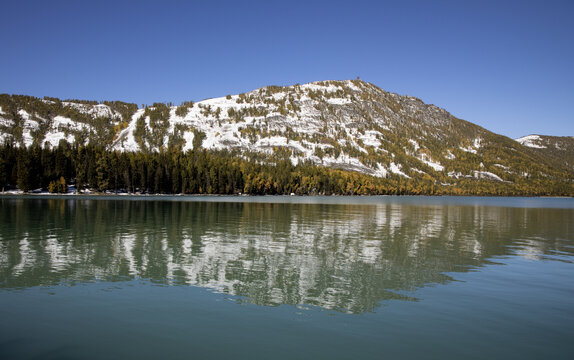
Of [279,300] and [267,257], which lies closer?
[279,300]

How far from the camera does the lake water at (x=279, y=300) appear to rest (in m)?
13.1

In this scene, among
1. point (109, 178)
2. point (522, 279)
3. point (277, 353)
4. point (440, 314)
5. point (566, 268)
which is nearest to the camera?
point (277, 353)

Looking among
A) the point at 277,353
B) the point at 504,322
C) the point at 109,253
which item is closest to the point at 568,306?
the point at 504,322

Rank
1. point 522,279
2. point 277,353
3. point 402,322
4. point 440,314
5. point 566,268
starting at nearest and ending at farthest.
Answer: point 277,353, point 402,322, point 440,314, point 522,279, point 566,268

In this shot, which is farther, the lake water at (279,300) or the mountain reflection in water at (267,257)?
the mountain reflection in water at (267,257)

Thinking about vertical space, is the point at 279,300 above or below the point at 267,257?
below

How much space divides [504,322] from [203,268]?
1647cm

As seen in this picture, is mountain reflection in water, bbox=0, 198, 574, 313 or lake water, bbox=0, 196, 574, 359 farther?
mountain reflection in water, bbox=0, 198, 574, 313

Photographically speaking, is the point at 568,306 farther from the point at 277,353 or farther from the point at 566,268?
the point at 277,353

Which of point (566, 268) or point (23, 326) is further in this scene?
point (566, 268)

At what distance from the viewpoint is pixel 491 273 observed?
25125mm

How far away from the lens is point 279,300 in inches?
719

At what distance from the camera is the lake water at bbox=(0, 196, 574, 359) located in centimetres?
1314

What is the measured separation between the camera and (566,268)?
27.5 meters
